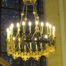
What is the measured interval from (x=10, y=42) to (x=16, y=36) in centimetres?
24

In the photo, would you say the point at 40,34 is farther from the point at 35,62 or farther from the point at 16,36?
the point at 35,62

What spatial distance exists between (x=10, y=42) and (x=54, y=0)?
3.27 meters

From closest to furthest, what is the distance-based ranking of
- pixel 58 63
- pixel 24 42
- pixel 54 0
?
pixel 24 42
pixel 58 63
pixel 54 0

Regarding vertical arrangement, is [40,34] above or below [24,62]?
above

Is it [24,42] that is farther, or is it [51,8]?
[51,8]

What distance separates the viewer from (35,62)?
8.91 meters

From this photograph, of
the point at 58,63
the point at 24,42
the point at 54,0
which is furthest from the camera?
the point at 54,0

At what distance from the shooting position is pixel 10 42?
6.19 meters

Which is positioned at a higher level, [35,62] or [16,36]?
[16,36]

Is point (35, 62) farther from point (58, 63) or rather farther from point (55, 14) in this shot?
point (55, 14)

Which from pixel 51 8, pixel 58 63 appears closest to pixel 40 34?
pixel 58 63

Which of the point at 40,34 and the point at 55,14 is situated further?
the point at 55,14

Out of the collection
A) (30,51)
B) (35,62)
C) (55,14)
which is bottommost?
(35,62)

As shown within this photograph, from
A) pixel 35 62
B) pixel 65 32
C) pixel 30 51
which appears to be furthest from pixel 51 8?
pixel 30 51
